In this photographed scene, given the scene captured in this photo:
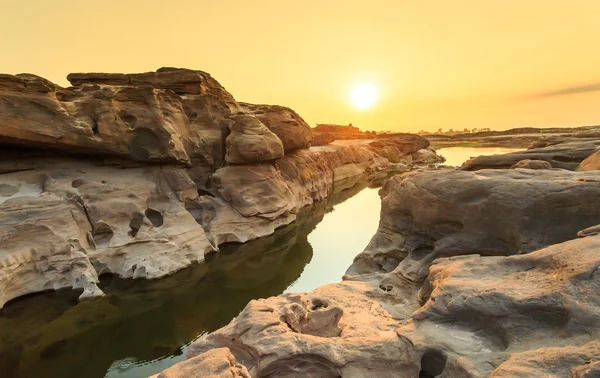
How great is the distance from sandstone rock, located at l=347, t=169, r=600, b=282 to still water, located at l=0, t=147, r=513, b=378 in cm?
421

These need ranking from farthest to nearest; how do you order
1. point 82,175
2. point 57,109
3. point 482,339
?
point 82,175 → point 57,109 → point 482,339

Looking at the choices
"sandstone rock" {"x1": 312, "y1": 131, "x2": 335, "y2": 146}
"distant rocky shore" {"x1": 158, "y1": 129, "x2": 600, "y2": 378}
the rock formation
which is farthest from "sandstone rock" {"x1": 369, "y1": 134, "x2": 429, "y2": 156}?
the rock formation

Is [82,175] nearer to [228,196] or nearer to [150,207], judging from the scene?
[150,207]

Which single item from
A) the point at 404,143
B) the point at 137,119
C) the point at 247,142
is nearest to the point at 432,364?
the point at 137,119

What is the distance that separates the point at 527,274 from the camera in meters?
5.32

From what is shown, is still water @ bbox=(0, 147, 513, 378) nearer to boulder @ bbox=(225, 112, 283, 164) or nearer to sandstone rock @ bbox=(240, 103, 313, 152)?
boulder @ bbox=(225, 112, 283, 164)

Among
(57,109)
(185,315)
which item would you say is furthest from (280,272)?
(57,109)

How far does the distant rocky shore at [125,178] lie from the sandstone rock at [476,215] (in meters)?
8.43

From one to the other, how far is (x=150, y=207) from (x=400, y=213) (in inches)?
417

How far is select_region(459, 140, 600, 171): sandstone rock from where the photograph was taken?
1103 centimetres

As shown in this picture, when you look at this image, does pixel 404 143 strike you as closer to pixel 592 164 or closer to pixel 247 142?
pixel 247 142

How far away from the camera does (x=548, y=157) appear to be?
11375 millimetres

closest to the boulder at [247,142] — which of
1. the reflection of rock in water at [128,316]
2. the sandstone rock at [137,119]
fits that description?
the sandstone rock at [137,119]

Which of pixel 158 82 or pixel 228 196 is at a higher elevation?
pixel 158 82
